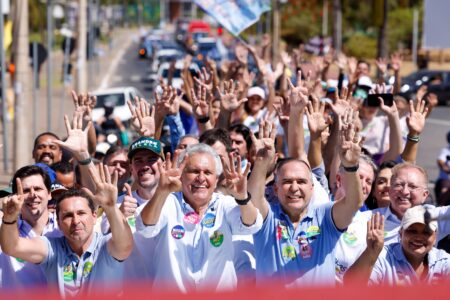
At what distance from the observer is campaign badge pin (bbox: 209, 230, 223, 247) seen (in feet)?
17.4

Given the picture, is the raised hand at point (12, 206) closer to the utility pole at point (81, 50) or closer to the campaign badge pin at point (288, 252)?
the campaign badge pin at point (288, 252)

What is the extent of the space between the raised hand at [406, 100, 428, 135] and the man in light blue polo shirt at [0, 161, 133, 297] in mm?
3432

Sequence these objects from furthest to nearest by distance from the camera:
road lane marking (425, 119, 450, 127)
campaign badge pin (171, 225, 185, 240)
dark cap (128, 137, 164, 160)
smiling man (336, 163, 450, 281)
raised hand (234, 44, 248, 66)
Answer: road lane marking (425, 119, 450, 127) < raised hand (234, 44, 248, 66) < dark cap (128, 137, 164, 160) < smiling man (336, 163, 450, 281) < campaign badge pin (171, 225, 185, 240)

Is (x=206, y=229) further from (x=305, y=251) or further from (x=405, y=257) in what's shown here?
(x=405, y=257)

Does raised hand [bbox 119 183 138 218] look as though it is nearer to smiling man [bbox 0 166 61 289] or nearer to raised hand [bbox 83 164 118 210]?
smiling man [bbox 0 166 61 289]

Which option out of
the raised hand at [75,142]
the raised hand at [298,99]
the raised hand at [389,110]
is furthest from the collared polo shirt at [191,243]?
the raised hand at [389,110]

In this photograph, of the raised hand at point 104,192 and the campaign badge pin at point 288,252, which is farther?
the campaign badge pin at point 288,252

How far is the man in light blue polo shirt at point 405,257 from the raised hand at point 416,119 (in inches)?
101

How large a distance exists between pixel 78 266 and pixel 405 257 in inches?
68.0

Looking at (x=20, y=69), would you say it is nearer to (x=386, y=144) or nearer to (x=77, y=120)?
(x=386, y=144)

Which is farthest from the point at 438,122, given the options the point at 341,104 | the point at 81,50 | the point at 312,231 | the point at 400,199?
the point at 312,231

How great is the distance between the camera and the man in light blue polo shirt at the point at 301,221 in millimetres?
5270

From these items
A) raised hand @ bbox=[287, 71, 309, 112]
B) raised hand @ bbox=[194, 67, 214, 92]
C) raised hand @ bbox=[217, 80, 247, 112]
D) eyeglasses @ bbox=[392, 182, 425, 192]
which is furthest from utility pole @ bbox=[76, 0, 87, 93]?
eyeglasses @ bbox=[392, 182, 425, 192]

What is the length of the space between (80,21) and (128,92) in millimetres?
4553
